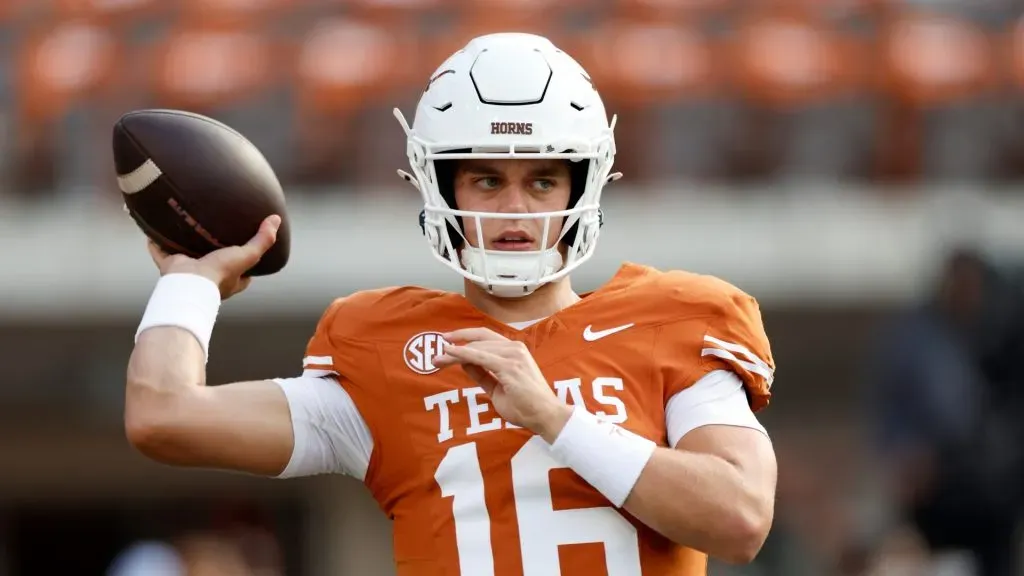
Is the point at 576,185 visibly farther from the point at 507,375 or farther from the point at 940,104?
the point at 940,104

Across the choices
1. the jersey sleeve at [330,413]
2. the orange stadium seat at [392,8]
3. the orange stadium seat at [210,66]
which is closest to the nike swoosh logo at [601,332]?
the jersey sleeve at [330,413]

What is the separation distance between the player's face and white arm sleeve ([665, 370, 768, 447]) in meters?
0.33

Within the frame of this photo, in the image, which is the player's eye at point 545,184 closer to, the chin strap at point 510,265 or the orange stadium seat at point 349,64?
the chin strap at point 510,265

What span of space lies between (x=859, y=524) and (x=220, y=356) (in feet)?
10.8

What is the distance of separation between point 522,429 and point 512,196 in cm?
37

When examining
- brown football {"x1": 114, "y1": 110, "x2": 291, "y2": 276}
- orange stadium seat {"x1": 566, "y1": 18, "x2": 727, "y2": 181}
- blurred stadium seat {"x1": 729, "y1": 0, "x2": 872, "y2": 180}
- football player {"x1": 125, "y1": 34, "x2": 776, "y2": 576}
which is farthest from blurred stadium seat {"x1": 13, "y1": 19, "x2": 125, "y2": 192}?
football player {"x1": 125, "y1": 34, "x2": 776, "y2": 576}

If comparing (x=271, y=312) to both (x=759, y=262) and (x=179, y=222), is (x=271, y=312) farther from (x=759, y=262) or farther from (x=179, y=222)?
(x=179, y=222)

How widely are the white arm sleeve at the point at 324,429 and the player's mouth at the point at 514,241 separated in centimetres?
36

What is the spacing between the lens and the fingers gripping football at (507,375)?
8.23ft

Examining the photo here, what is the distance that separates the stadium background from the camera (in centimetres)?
761

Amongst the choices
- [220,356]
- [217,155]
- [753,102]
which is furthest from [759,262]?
[217,155]

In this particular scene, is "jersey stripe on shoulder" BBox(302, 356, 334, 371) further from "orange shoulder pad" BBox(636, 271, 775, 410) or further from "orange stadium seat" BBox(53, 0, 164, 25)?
"orange stadium seat" BBox(53, 0, 164, 25)

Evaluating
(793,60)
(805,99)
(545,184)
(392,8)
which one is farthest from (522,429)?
(392,8)

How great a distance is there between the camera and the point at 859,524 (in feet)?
28.3
